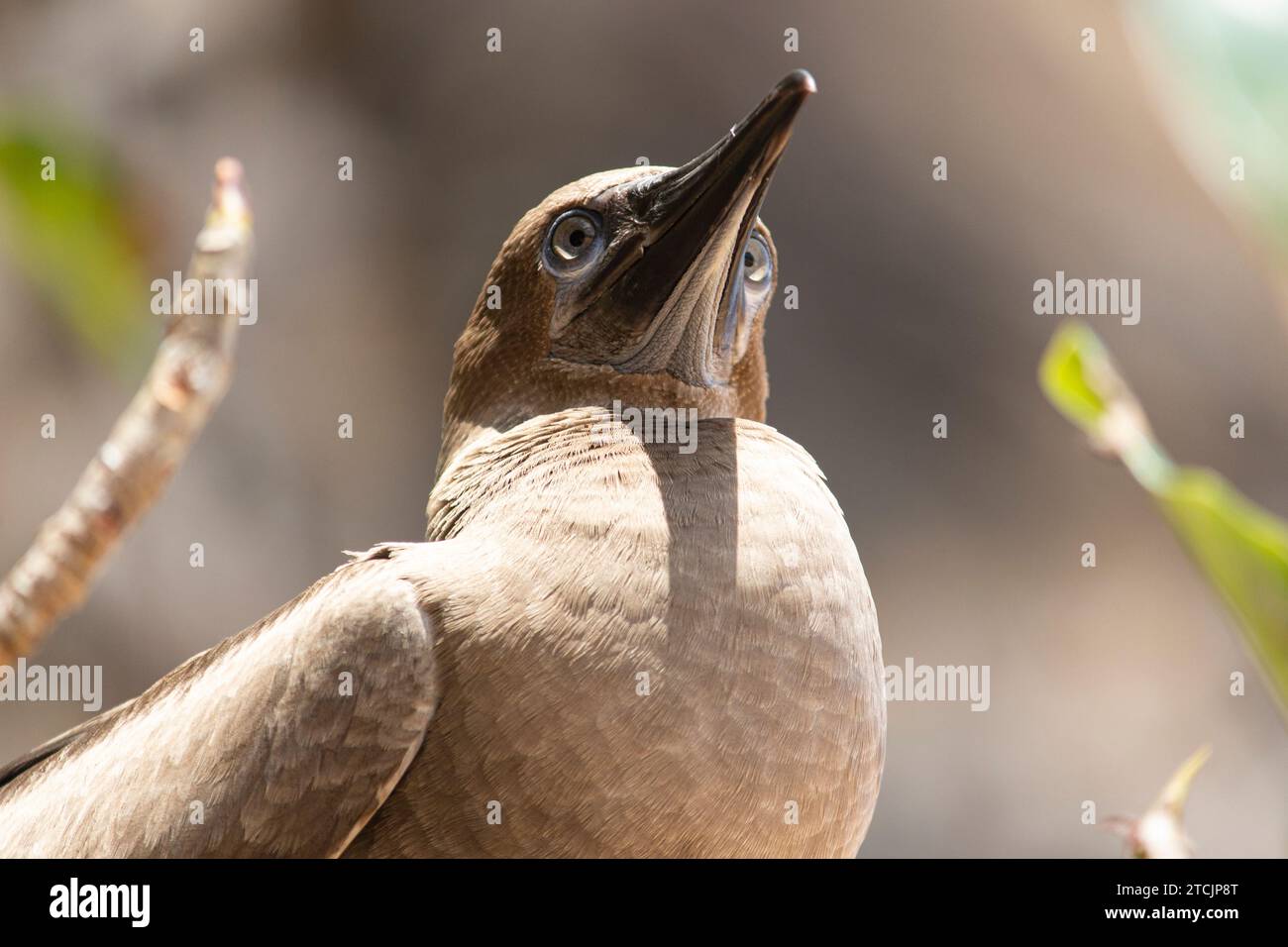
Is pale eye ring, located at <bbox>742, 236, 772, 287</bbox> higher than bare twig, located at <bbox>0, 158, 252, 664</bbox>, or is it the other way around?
pale eye ring, located at <bbox>742, 236, 772, 287</bbox>

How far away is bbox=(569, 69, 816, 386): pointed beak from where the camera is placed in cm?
169

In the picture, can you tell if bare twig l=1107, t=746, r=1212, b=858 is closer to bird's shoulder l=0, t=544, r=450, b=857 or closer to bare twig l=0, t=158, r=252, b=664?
bird's shoulder l=0, t=544, r=450, b=857

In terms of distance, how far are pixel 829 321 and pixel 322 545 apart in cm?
204

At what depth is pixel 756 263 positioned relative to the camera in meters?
1.99

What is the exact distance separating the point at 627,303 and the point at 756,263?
0.73ft

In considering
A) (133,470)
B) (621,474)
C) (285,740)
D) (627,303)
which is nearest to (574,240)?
(627,303)

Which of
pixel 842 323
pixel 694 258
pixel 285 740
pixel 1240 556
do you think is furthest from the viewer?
pixel 842 323

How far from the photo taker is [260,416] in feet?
16.2

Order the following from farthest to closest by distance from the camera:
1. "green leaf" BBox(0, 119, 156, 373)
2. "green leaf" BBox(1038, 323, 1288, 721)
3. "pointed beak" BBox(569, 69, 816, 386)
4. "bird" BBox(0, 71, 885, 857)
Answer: "green leaf" BBox(0, 119, 156, 373) → "pointed beak" BBox(569, 69, 816, 386) → "bird" BBox(0, 71, 885, 857) → "green leaf" BBox(1038, 323, 1288, 721)

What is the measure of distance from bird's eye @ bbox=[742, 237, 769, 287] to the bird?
7 cm

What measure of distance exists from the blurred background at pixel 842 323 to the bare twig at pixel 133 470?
2.98 meters

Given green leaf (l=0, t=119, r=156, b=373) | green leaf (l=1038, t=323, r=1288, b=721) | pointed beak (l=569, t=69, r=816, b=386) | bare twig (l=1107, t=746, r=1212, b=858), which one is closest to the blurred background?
green leaf (l=0, t=119, r=156, b=373)

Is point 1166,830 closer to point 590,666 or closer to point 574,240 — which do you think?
point 590,666
